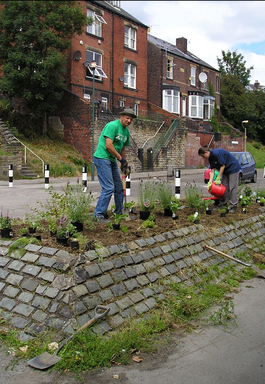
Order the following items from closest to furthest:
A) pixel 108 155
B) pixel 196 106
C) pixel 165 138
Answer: pixel 108 155
pixel 165 138
pixel 196 106

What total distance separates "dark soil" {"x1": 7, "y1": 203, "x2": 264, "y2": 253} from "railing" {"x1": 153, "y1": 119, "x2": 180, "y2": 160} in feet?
76.6

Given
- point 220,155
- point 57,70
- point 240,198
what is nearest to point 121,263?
point 220,155

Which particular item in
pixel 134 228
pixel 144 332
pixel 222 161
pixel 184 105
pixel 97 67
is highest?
pixel 97 67

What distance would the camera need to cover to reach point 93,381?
3.22 metres

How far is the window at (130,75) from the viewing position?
35688 millimetres

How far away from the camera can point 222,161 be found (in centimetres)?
871

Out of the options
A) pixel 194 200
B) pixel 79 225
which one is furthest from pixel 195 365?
pixel 194 200

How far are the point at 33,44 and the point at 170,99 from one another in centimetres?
1942

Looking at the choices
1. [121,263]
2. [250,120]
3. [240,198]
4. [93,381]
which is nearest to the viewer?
[93,381]

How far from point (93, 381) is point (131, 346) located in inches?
24.2

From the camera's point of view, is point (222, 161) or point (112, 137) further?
point (222, 161)

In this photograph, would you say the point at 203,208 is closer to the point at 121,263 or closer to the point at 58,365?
the point at 121,263

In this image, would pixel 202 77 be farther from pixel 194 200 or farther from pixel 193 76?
pixel 194 200

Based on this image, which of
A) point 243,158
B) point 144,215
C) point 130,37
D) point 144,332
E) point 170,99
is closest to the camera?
point 144,332
